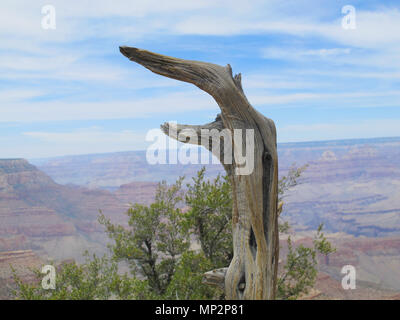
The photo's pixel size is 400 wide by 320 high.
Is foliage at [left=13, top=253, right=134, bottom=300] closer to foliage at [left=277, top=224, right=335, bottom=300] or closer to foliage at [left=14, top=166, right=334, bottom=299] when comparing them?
foliage at [left=14, top=166, right=334, bottom=299]

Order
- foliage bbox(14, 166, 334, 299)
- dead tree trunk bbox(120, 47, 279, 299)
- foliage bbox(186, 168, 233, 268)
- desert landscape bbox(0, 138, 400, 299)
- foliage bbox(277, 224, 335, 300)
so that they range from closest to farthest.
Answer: dead tree trunk bbox(120, 47, 279, 299) < foliage bbox(14, 166, 334, 299) < foliage bbox(186, 168, 233, 268) < foliage bbox(277, 224, 335, 300) < desert landscape bbox(0, 138, 400, 299)

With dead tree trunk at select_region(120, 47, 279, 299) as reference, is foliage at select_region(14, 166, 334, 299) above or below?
below

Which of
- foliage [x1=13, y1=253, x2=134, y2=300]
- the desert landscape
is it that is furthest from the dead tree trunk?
the desert landscape

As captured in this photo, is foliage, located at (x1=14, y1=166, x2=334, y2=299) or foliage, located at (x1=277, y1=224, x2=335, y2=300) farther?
foliage, located at (x1=277, y1=224, x2=335, y2=300)

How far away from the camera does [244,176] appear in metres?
4.90

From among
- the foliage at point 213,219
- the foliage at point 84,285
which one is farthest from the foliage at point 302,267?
the foliage at point 84,285

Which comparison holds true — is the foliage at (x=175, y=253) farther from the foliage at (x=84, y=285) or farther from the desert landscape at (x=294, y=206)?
the desert landscape at (x=294, y=206)

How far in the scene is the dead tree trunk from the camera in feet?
15.9

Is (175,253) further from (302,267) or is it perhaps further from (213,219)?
(302,267)

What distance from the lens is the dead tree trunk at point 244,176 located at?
190 inches

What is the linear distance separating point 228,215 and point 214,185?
3.30 ft

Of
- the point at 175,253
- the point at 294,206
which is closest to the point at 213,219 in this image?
the point at 175,253
